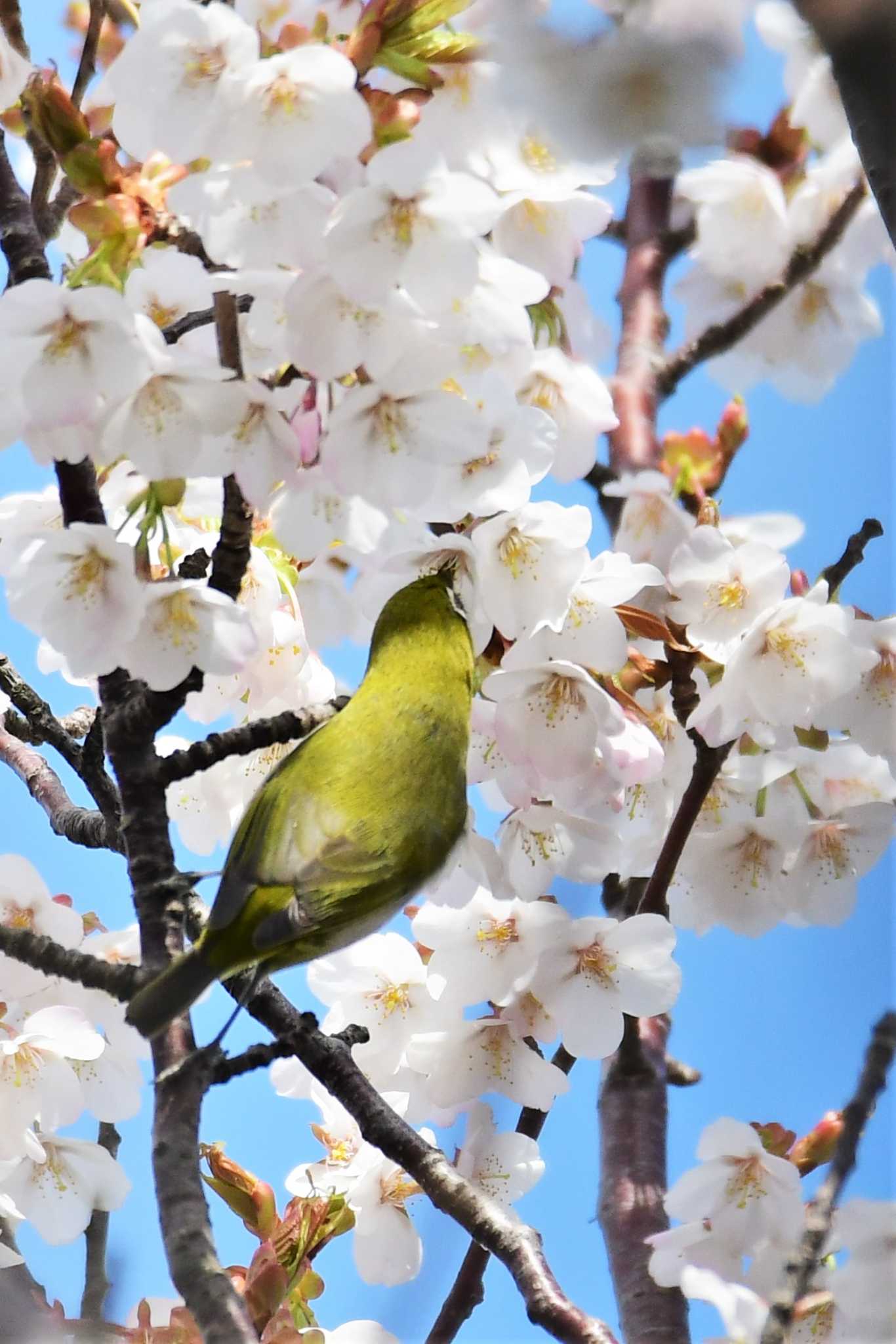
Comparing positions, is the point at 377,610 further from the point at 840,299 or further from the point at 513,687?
the point at 840,299

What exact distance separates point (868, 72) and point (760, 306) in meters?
0.75

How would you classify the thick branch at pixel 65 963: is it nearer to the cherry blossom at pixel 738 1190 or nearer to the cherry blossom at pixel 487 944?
the cherry blossom at pixel 487 944

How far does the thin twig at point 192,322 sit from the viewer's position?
2.79 ft

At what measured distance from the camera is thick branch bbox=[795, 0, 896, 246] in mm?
547

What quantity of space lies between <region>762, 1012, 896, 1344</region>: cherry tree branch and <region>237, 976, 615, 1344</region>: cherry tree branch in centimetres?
16

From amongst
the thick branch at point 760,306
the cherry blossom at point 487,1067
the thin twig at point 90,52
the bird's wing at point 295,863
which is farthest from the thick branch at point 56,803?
the thick branch at point 760,306

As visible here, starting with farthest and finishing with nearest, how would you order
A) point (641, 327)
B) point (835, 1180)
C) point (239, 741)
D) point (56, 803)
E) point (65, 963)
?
point (641, 327), point (56, 803), point (239, 741), point (65, 963), point (835, 1180)

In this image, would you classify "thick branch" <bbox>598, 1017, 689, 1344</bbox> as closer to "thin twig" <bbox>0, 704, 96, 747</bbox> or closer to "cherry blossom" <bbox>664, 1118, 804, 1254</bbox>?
"cherry blossom" <bbox>664, 1118, 804, 1254</bbox>

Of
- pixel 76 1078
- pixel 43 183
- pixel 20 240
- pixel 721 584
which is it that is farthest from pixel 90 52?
pixel 76 1078

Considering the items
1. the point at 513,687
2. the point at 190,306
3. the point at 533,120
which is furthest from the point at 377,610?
the point at 533,120

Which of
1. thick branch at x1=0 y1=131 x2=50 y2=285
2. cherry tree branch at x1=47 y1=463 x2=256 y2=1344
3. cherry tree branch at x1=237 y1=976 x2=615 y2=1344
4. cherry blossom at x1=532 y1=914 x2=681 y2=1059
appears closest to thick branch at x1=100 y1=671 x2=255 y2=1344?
cherry tree branch at x1=47 y1=463 x2=256 y2=1344

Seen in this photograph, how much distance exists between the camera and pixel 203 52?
0.75 m

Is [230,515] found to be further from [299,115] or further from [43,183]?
[43,183]

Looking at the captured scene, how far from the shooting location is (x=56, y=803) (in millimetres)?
1231
